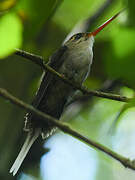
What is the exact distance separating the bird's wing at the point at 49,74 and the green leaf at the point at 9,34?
1991mm

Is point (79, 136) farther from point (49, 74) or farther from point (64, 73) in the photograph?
point (64, 73)

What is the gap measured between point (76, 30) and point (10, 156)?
82.3 inches

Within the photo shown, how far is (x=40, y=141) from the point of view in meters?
3.99

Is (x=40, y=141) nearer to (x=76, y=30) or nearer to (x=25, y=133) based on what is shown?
(x=25, y=133)

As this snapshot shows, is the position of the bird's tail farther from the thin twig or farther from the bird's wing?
the thin twig

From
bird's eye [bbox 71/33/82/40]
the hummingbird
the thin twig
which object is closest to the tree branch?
the thin twig

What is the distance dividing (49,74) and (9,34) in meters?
2.19

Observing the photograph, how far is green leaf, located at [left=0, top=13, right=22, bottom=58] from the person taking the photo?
48.9 inches

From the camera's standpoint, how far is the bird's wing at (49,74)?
3.41m

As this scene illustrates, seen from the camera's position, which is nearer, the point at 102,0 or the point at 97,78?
the point at 97,78

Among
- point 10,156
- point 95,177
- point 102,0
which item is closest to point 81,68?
point 102,0

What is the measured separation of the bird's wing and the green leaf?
1991mm

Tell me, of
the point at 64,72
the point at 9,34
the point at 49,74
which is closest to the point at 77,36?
the point at 64,72

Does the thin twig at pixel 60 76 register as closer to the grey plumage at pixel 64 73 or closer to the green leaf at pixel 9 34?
the green leaf at pixel 9 34
